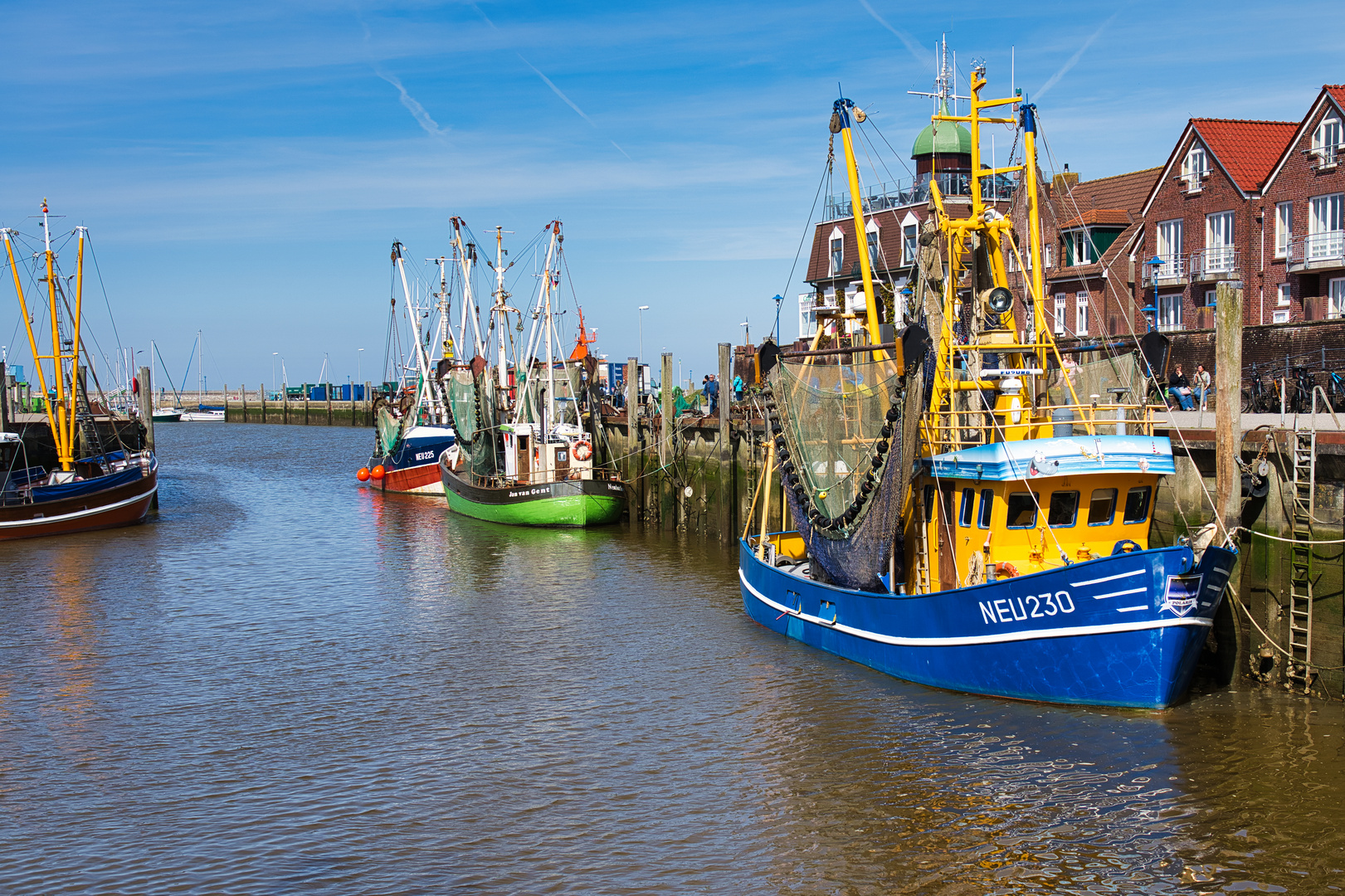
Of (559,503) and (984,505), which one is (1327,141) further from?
(984,505)

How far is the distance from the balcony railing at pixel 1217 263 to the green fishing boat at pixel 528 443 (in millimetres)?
24274

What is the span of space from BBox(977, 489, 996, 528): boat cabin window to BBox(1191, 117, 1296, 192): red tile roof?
3234 centimetres

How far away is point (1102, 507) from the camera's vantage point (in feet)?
55.7

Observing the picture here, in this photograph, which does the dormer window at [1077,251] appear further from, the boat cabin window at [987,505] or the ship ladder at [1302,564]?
the boat cabin window at [987,505]

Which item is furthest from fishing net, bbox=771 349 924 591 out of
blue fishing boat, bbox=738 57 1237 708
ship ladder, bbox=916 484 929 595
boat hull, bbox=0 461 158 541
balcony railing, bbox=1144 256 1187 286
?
balcony railing, bbox=1144 256 1187 286

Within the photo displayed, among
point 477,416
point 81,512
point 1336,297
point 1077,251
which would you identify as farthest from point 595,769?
point 1077,251

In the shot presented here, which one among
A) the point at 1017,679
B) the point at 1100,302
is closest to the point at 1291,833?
the point at 1017,679

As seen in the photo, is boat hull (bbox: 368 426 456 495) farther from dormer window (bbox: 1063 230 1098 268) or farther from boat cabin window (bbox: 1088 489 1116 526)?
boat cabin window (bbox: 1088 489 1116 526)

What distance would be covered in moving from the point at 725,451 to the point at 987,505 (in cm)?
1719

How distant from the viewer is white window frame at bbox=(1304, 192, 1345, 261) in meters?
38.8

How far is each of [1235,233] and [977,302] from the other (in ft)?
98.2

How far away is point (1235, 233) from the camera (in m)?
43.2

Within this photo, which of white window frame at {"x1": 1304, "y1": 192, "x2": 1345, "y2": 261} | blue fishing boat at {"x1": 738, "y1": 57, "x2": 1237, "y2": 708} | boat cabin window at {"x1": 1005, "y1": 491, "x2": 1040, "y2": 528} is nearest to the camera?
blue fishing boat at {"x1": 738, "y1": 57, "x2": 1237, "y2": 708}

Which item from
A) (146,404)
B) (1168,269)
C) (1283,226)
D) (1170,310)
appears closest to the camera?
(1283,226)
